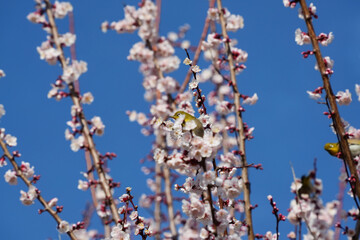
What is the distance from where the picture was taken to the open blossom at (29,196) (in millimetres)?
3607

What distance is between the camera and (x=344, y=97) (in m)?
2.77

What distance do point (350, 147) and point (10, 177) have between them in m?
3.10

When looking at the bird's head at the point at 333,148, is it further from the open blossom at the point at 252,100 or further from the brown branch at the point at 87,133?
the brown branch at the point at 87,133

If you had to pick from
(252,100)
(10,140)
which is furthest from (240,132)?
(10,140)

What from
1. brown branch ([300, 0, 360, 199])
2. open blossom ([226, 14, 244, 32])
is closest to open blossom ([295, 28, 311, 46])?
brown branch ([300, 0, 360, 199])

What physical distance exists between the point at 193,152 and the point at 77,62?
2863 millimetres

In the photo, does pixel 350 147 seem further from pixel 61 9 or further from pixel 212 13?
pixel 61 9

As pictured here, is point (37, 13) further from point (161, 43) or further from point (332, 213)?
point (332, 213)

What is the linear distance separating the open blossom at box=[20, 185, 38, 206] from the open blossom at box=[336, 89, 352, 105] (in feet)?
8.34

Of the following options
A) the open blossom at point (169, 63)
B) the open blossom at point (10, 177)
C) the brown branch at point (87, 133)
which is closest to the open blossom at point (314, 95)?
A: the brown branch at point (87, 133)

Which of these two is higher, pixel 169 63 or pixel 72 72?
pixel 169 63

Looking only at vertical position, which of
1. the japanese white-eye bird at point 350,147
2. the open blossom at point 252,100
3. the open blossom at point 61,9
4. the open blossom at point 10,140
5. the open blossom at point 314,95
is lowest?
the japanese white-eye bird at point 350,147

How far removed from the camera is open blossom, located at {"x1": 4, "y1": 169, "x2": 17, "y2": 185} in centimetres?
397

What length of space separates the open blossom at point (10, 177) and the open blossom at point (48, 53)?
129cm
